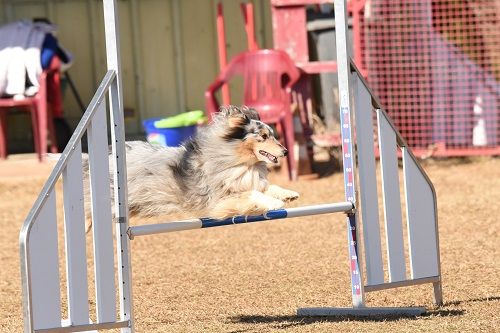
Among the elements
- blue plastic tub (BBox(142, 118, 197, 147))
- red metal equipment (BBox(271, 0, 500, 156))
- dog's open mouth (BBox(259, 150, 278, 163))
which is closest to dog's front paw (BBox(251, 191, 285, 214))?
dog's open mouth (BBox(259, 150, 278, 163))

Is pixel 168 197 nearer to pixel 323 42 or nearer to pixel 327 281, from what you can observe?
pixel 327 281

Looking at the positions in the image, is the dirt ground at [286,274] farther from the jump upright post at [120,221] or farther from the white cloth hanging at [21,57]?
the white cloth hanging at [21,57]

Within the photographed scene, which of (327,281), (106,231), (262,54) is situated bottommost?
(327,281)

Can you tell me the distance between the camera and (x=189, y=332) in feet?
18.3

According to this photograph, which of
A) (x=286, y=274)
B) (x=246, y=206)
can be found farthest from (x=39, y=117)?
(x=246, y=206)

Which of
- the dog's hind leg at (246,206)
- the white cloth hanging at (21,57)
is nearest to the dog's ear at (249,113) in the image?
the dog's hind leg at (246,206)

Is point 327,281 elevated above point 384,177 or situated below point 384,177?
below

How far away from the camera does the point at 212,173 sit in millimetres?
5738

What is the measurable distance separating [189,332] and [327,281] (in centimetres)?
158

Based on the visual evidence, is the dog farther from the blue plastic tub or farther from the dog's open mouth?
the blue plastic tub

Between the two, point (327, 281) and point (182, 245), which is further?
point (182, 245)

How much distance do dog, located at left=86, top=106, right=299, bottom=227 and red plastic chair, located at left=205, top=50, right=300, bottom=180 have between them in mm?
5192

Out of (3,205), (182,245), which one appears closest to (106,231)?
(182,245)

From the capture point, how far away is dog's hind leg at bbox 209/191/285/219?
5.57 metres
